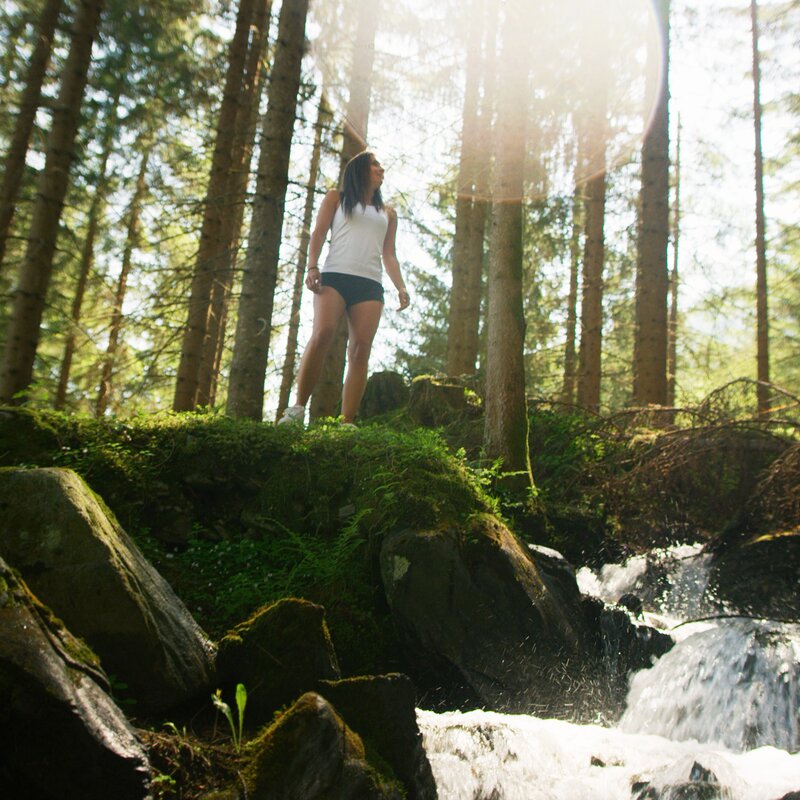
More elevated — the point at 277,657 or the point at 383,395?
the point at 383,395

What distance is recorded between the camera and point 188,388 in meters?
8.96

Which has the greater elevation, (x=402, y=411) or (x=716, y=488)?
(x=402, y=411)

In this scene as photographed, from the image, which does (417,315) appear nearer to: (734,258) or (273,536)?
(734,258)

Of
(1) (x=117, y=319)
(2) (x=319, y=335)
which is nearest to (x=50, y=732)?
(2) (x=319, y=335)

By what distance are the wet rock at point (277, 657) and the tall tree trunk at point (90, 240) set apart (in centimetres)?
718

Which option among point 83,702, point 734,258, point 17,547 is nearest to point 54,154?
point 17,547

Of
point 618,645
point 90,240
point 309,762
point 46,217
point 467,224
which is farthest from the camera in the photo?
point 90,240

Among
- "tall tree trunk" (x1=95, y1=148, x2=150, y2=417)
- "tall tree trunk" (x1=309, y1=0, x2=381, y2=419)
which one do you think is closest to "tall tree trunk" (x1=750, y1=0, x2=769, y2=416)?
"tall tree trunk" (x1=309, y1=0, x2=381, y2=419)

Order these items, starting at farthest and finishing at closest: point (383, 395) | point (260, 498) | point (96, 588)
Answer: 1. point (383, 395)
2. point (260, 498)
3. point (96, 588)

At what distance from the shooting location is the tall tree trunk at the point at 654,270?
9672mm

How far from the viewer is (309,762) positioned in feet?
7.80

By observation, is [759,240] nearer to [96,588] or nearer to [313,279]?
[313,279]

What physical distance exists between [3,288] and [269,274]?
346 inches

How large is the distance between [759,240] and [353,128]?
1234 centimetres
